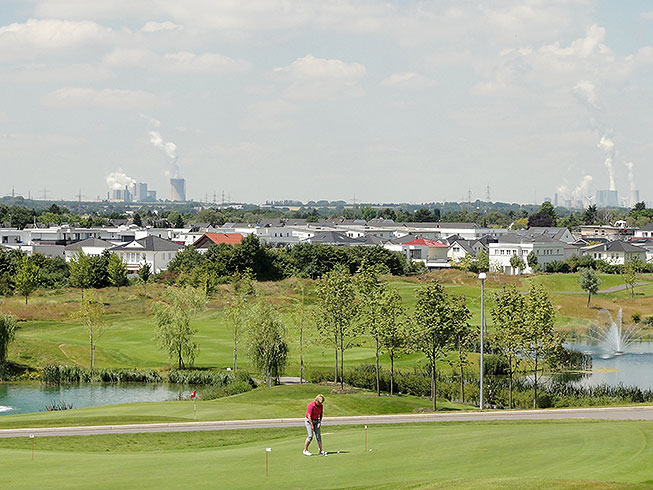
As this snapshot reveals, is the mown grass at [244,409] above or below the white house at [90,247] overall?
below

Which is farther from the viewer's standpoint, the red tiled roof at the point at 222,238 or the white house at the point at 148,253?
the red tiled roof at the point at 222,238

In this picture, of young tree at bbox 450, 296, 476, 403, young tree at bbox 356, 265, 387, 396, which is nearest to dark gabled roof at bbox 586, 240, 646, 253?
young tree at bbox 356, 265, 387, 396

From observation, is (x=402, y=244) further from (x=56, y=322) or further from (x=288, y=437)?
(x=288, y=437)

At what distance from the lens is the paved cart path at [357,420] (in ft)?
102

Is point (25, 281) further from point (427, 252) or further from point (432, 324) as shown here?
point (427, 252)

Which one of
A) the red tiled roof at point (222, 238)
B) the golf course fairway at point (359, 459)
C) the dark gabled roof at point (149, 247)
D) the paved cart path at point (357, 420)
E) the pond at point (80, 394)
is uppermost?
the red tiled roof at point (222, 238)

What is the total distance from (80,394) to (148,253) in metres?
102

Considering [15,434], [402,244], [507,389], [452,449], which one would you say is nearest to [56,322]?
[507,389]

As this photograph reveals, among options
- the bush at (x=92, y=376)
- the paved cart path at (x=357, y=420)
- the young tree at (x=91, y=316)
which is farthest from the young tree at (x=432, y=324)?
the young tree at (x=91, y=316)

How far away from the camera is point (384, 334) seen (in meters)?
49.9

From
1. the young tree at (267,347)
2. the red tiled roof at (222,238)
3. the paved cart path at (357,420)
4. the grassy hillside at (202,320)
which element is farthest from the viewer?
the red tiled roof at (222,238)

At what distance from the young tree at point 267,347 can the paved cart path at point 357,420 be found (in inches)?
789

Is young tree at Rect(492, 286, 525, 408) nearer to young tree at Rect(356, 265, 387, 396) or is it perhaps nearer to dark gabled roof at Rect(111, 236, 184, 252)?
young tree at Rect(356, 265, 387, 396)

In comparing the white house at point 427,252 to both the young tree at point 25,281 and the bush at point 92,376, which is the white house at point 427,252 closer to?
the young tree at point 25,281
